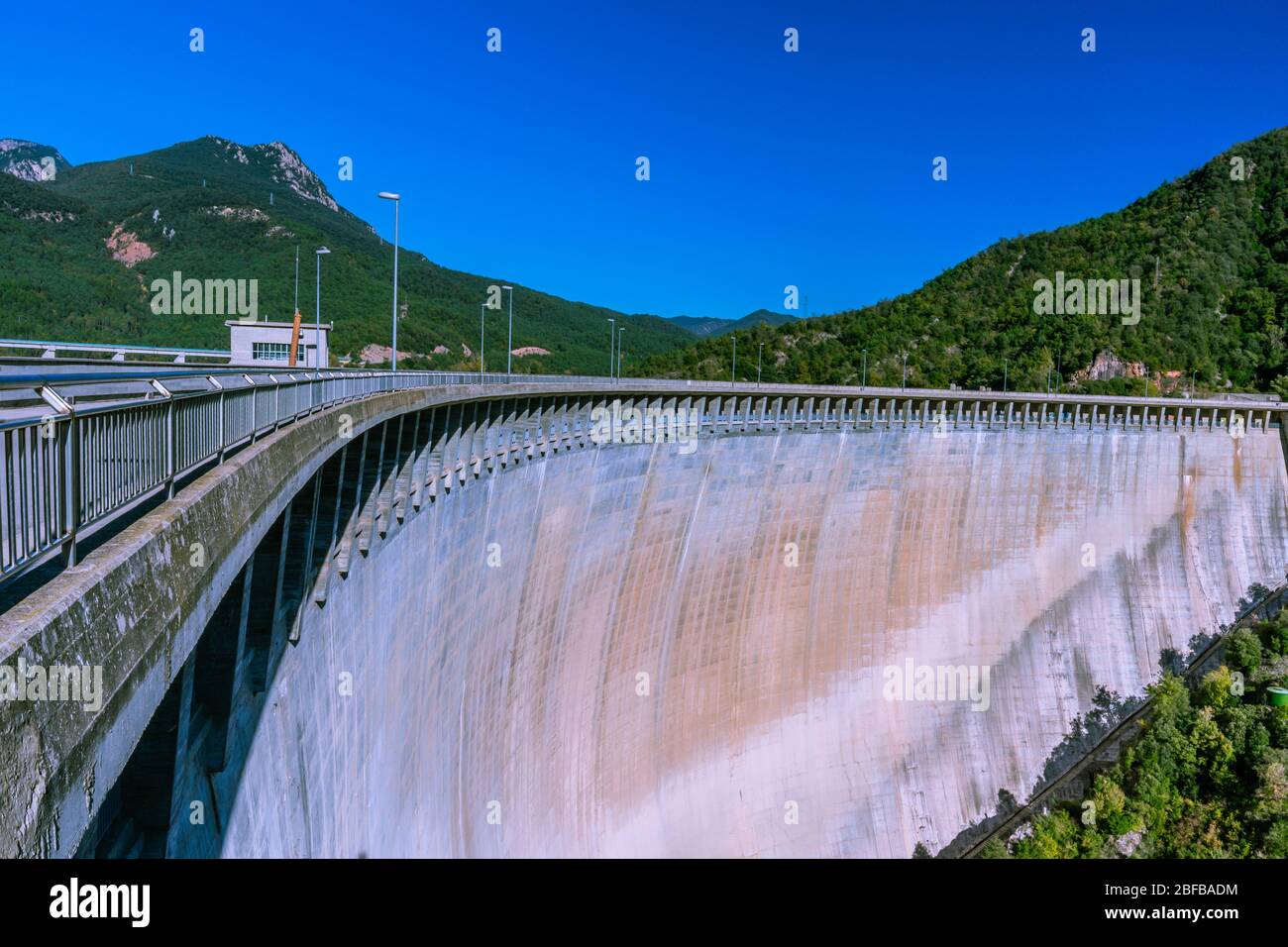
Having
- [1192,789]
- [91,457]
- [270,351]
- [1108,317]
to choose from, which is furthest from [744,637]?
[1108,317]

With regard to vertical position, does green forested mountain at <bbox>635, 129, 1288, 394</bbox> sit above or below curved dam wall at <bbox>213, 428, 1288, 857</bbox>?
above

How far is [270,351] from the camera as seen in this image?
1275 inches

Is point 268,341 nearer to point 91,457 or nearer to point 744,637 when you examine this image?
point 744,637

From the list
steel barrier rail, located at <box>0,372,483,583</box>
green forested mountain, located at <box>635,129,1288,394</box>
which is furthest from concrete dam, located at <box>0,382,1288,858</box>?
green forested mountain, located at <box>635,129,1288,394</box>

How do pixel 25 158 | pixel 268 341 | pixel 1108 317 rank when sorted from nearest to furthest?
pixel 268 341, pixel 1108 317, pixel 25 158

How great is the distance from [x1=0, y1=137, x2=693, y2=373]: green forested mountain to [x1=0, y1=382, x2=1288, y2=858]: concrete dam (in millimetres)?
27851

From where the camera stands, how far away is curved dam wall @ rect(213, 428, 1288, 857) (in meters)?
12.5

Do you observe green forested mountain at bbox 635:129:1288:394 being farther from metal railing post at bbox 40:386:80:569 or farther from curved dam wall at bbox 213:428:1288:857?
metal railing post at bbox 40:386:80:569

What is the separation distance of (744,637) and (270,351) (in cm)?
1812

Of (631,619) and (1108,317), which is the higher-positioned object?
(1108,317)

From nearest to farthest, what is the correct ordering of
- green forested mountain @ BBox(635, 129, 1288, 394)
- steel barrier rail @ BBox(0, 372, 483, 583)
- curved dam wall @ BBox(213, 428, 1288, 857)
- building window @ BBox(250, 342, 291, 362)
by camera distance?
steel barrier rail @ BBox(0, 372, 483, 583) → curved dam wall @ BBox(213, 428, 1288, 857) → building window @ BBox(250, 342, 291, 362) → green forested mountain @ BBox(635, 129, 1288, 394)

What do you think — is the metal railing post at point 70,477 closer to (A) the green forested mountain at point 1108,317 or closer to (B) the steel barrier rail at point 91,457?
(B) the steel barrier rail at point 91,457

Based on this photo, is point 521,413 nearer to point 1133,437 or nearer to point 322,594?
point 322,594

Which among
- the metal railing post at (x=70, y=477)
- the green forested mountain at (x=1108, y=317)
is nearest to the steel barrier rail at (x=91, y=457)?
the metal railing post at (x=70, y=477)
